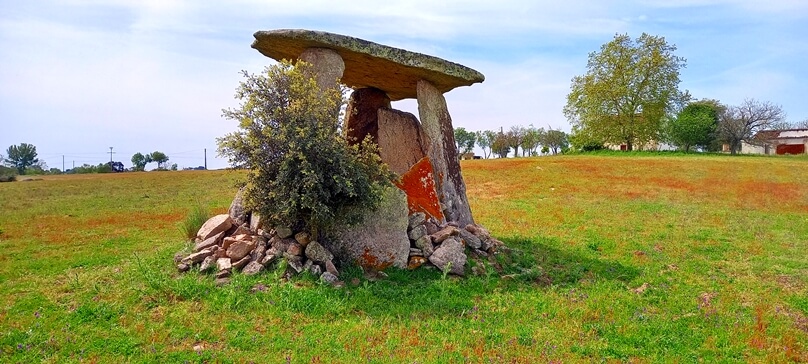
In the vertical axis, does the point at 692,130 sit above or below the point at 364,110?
above

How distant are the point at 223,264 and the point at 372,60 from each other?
521cm

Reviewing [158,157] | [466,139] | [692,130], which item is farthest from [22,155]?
[692,130]

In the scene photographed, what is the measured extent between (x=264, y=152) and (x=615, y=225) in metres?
11.9

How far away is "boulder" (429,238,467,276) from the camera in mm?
9117

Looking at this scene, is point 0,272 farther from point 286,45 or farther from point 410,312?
point 410,312

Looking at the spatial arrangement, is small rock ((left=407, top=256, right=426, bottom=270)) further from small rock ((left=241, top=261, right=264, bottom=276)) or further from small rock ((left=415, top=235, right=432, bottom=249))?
small rock ((left=241, top=261, right=264, bottom=276))

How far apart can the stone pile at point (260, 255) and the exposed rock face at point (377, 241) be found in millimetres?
335

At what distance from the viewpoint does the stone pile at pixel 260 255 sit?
334 inches

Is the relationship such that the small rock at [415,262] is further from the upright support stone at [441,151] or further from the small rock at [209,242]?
the small rock at [209,242]

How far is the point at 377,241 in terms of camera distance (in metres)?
9.25

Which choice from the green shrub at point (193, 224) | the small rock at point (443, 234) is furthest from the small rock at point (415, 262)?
the green shrub at point (193, 224)

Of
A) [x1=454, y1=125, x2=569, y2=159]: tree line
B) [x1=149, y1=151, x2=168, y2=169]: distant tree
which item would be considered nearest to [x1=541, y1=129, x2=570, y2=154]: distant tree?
[x1=454, y1=125, x2=569, y2=159]: tree line

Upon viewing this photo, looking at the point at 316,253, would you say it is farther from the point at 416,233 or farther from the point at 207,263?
the point at 416,233

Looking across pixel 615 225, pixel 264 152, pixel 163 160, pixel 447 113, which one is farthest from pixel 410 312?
pixel 163 160
